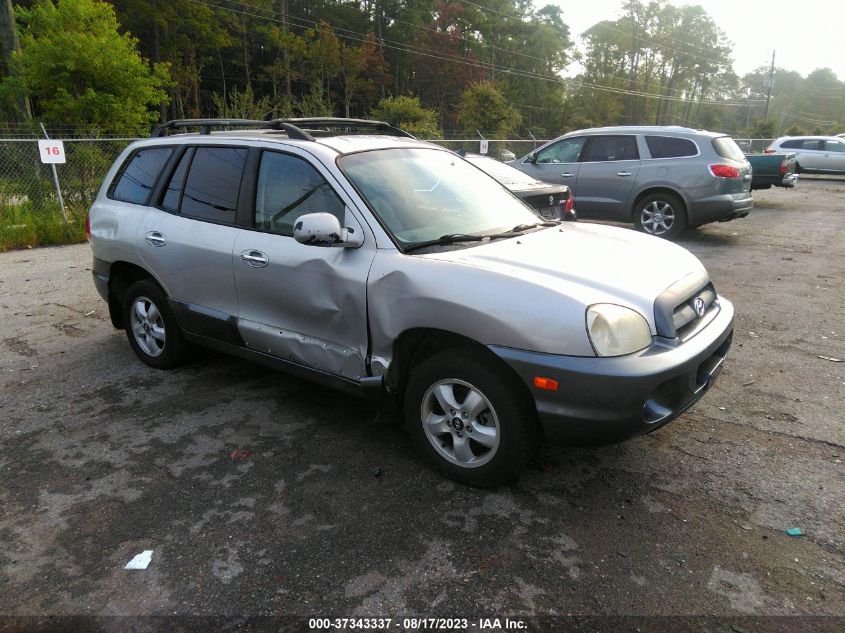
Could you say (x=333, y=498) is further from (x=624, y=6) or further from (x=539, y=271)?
(x=624, y=6)

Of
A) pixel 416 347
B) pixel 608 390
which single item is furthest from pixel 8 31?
pixel 608 390

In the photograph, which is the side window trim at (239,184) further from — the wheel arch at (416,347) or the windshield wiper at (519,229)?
the windshield wiper at (519,229)

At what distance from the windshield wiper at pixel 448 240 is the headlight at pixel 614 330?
0.96m

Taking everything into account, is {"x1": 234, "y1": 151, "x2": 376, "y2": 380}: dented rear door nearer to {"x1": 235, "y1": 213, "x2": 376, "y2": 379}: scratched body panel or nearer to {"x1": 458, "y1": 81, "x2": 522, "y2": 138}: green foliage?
{"x1": 235, "y1": 213, "x2": 376, "y2": 379}: scratched body panel

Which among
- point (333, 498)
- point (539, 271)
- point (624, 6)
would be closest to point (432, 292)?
point (539, 271)

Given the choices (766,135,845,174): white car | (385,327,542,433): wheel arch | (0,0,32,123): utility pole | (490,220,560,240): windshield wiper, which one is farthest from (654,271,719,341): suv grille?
(766,135,845,174): white car

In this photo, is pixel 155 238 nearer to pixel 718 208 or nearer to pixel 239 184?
pixel 239 184

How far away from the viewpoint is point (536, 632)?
7.57 ft

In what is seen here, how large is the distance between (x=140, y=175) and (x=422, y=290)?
2.99 meters

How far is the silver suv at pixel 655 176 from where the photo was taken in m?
9.90

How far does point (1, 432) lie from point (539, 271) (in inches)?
141

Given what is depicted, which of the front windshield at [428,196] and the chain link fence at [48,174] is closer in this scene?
the front windshield at [428,196]

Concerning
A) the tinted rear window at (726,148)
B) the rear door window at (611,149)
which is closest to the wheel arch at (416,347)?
the rear door window at (611,149)

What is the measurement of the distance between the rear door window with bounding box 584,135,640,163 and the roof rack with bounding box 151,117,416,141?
21.9 ft
